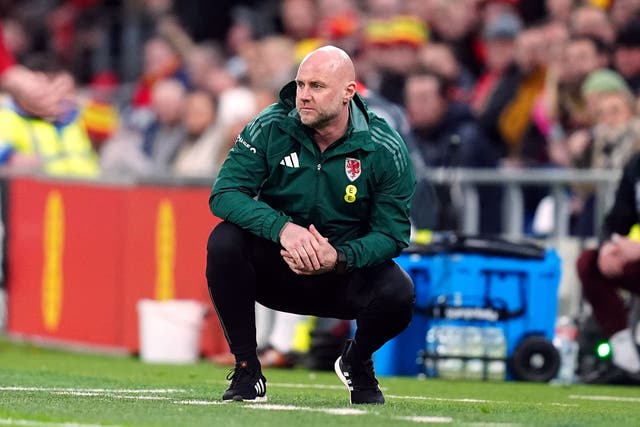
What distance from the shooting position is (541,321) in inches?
468

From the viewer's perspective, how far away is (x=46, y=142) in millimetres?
16016

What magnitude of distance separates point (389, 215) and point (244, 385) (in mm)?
1070

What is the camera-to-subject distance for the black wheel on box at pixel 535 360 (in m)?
11.7

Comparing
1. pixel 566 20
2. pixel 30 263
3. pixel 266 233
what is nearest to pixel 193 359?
pixel 30 263

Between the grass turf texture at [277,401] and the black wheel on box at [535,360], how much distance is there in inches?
10.5

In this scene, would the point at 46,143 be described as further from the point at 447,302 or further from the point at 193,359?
the point at 447,302

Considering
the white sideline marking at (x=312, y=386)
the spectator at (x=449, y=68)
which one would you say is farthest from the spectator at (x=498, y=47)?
the white sideline marking at (x=312, y=386)

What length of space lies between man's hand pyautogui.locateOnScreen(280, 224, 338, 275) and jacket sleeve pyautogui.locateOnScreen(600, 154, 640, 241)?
412 centimetres

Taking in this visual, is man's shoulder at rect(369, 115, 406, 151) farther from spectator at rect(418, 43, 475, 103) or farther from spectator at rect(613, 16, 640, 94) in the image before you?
spectator at rect(418, 43, 475, 103)

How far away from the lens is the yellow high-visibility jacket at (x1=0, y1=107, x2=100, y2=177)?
15.9 meters

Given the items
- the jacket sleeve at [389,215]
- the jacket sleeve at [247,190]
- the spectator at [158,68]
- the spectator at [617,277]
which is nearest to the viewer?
the jacket sleeve at [247,190]

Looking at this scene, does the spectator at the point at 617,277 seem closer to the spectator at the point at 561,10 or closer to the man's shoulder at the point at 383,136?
the man's shoulder at the point at 383,136

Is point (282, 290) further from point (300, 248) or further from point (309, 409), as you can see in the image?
point (309, 409)

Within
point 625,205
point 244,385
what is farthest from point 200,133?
point 244,385
